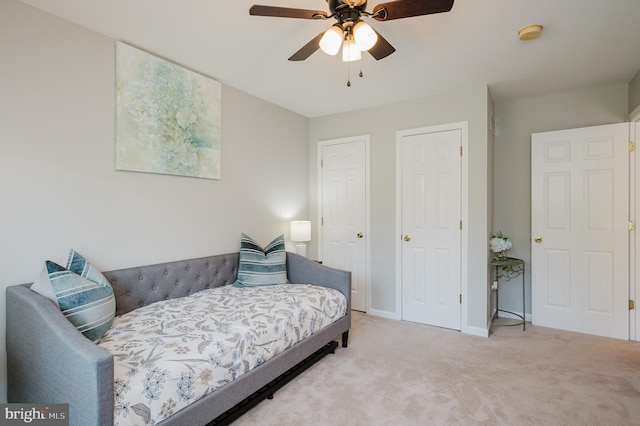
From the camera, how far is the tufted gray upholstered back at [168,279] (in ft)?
7.59

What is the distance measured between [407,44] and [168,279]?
8.66ft

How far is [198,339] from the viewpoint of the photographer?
5.84 feet

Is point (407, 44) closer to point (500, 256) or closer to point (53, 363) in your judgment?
point (500, 256)

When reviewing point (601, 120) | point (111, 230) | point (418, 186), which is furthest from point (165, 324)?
point (601, 120)

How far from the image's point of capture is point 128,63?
2.41m

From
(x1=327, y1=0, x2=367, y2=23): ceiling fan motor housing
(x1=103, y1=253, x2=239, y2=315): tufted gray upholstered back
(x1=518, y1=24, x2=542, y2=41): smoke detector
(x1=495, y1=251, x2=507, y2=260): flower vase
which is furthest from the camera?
(x1=495, y1=251, x2=507, y2=260): flower vase

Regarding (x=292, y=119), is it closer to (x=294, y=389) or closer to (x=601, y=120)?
(x=294, y=389)

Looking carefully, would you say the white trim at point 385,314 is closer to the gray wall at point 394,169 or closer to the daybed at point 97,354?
the gray wall at point 394,169

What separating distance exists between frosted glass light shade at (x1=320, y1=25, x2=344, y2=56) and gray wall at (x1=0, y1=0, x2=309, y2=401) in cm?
164

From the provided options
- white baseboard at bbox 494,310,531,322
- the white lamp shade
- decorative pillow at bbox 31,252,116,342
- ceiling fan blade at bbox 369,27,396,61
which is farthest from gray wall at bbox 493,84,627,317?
decorative pillow at bbox 31,252,116,342

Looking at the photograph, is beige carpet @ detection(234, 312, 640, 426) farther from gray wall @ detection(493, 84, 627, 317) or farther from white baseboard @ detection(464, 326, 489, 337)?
gray wall @ detection(493, 84, 627, 317)

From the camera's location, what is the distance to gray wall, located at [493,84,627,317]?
11.3ft

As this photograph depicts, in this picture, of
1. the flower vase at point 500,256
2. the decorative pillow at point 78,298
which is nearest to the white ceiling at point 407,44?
the decorative pillow at point 78,298

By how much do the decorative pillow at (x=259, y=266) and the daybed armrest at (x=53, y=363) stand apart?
61.5 inches
